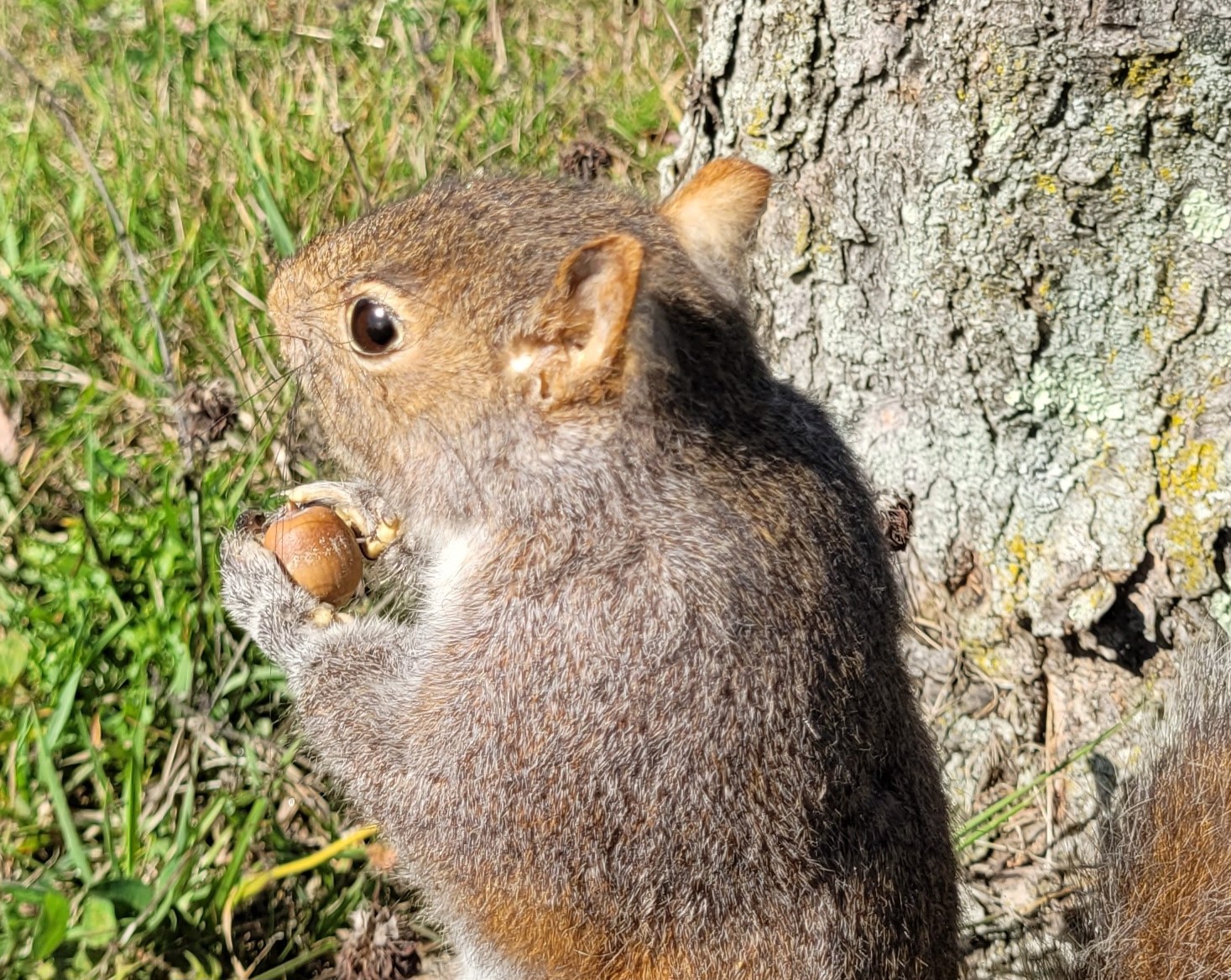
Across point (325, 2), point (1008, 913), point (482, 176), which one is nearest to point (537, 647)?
point (482, 176)

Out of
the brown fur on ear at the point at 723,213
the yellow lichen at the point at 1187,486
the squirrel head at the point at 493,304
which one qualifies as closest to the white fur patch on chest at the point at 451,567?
the squirrel head at the point at 493,304

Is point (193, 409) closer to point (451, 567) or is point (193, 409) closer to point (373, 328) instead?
point (373, 328)

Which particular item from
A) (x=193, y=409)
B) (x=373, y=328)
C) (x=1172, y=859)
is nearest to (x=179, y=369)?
(x=193, y=409)

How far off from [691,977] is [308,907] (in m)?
0.96

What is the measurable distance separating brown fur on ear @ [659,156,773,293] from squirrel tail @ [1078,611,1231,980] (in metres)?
1.16

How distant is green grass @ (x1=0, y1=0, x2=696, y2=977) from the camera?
244 centimetres

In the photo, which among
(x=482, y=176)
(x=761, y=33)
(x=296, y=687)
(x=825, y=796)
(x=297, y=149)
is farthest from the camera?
(x=297, y=149)

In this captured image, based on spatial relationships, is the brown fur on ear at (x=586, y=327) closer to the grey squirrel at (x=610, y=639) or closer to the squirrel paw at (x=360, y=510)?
the grey squirrel at (x=610, y=639)

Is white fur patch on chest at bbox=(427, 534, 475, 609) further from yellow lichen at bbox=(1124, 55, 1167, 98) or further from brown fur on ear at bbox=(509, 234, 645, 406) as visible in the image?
yellow lichen at bbox=(1124, 55, 1167, 98)

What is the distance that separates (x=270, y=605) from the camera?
240 centimetres

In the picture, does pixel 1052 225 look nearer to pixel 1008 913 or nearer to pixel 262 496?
pixel 1008 913

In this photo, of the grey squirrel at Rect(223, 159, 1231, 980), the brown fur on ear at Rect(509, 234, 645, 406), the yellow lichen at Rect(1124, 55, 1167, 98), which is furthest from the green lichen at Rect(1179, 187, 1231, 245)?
the brown fur on ear at Rect(509, 234, 645, 406)

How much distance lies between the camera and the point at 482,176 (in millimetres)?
2482

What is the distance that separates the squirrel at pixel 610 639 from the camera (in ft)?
6.48
